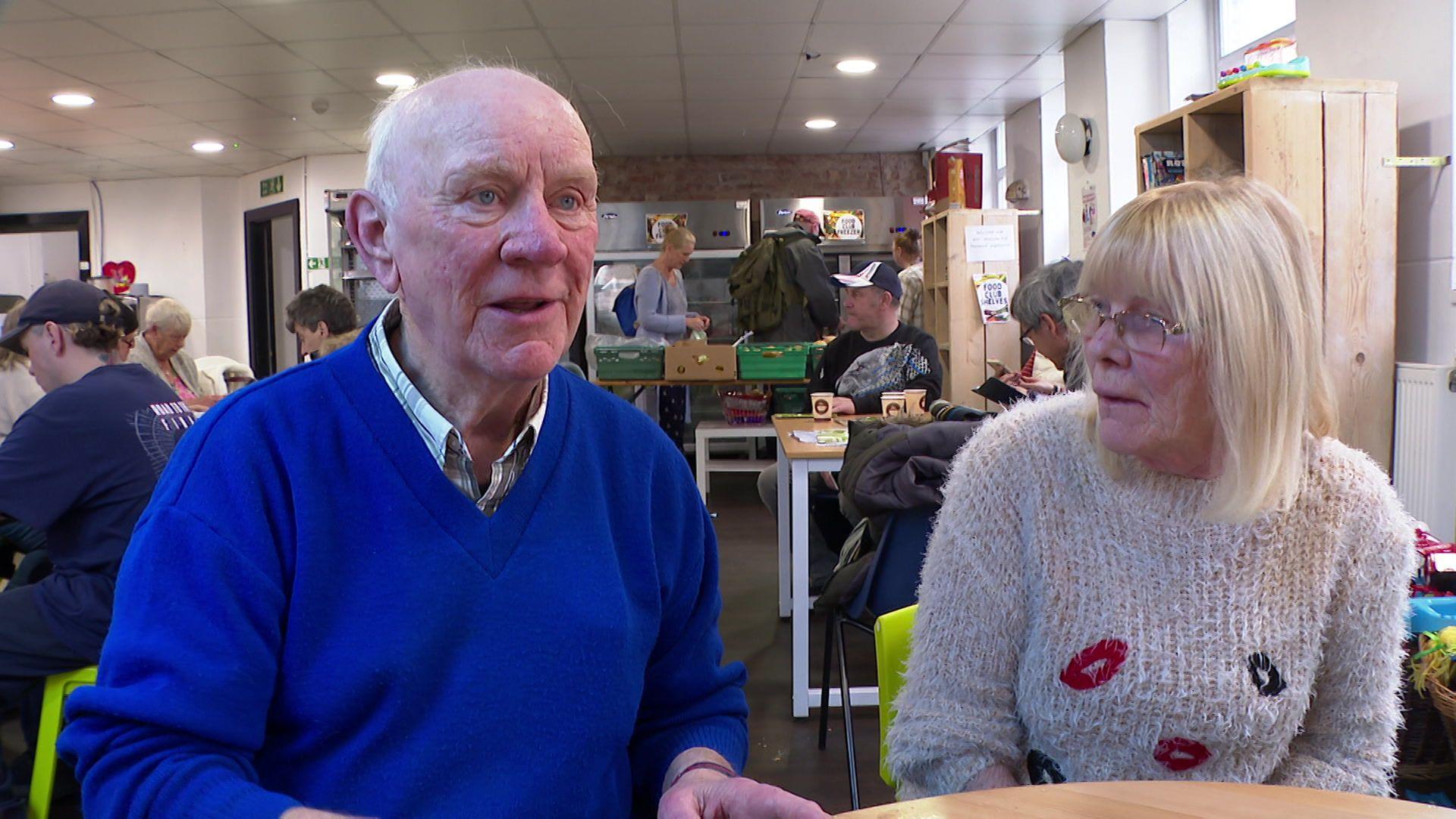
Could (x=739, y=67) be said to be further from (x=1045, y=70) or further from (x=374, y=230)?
(x=374, y=230)

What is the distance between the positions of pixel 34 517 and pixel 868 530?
2040mm

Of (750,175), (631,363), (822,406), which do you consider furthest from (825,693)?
(750,175)

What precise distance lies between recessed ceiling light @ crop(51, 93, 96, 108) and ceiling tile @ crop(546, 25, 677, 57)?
3619 mm

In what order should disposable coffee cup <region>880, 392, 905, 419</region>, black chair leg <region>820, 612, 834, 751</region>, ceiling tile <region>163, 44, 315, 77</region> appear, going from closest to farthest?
black chair leg <region>820, 612, 834, 751</region>, disposable coffee cup <region>880, 392, 905, 419</region>, ceiling tile <region>163, 44, 315, 77</region>

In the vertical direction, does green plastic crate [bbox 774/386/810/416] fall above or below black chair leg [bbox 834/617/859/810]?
above

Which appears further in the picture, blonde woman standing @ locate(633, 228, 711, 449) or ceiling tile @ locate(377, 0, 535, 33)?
blonde woman standing @ locate(633, 228, 711, 449)

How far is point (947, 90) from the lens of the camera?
779 cm

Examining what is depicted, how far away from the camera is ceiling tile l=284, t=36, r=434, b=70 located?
20.0ft

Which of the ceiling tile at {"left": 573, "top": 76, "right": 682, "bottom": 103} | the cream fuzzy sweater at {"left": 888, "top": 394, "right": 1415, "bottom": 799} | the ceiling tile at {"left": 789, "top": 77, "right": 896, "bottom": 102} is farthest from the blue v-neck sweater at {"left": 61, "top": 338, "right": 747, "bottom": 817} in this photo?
the ceiling tile at {"left": 789, "top": 77, "right": 896, "bottom": 102}

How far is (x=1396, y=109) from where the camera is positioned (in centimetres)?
365

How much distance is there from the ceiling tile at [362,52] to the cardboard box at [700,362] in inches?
96.9

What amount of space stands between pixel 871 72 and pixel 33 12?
16.2 feet

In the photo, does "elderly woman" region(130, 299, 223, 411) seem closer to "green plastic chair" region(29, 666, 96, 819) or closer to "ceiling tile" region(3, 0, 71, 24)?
"ceiling tile" region(3, 0, 71, 24)

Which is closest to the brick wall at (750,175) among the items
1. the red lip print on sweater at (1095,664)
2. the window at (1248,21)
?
the window at (1248,21)
